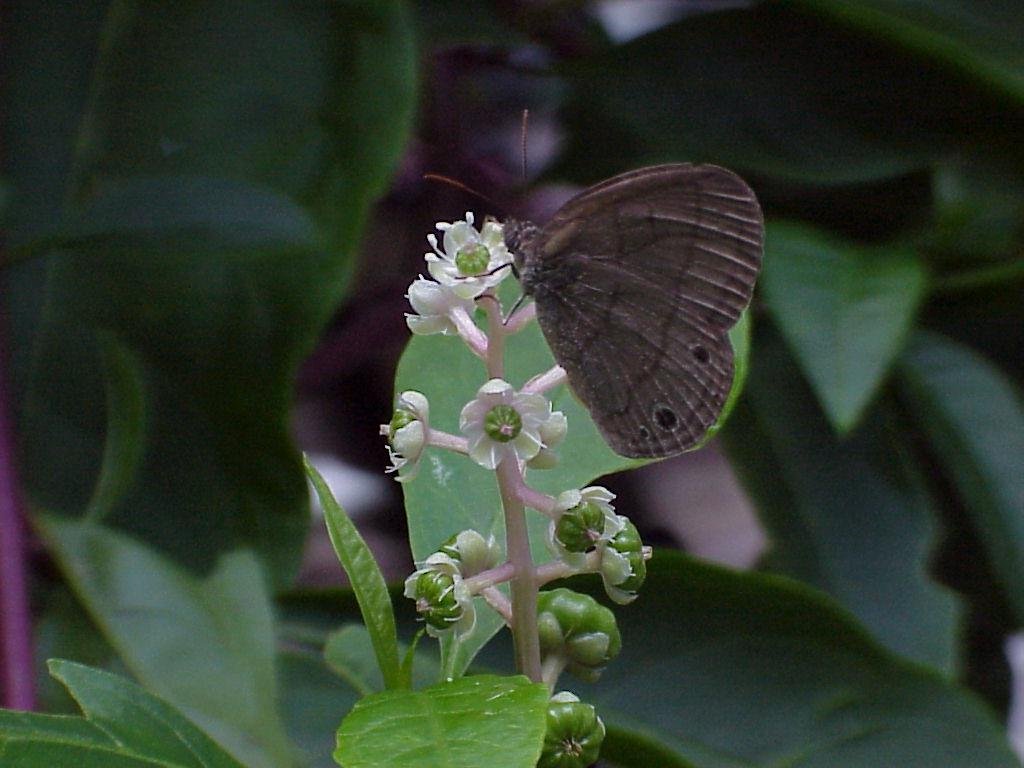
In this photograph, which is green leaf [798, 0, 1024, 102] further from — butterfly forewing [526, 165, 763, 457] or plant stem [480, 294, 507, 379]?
plant stem [480, 294, 507, 379]

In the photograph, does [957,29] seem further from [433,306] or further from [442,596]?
[442,596]

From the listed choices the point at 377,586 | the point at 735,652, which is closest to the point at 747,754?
the point at 735,652

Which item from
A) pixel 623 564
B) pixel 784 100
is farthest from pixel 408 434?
pixel 784 100

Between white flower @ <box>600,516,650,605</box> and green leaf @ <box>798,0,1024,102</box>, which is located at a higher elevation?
green leaf @ <box>798,0,1024,102</box>

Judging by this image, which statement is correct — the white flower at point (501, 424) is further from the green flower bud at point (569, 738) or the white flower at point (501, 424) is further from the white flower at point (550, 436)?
the green flower bud at point (569, 738)

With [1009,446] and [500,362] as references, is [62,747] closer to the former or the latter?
[500,362]

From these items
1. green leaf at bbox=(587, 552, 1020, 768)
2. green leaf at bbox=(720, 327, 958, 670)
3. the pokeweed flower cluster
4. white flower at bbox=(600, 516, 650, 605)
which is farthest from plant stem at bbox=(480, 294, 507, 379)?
green leaf at bbox=(720, 327, 958, 670)
